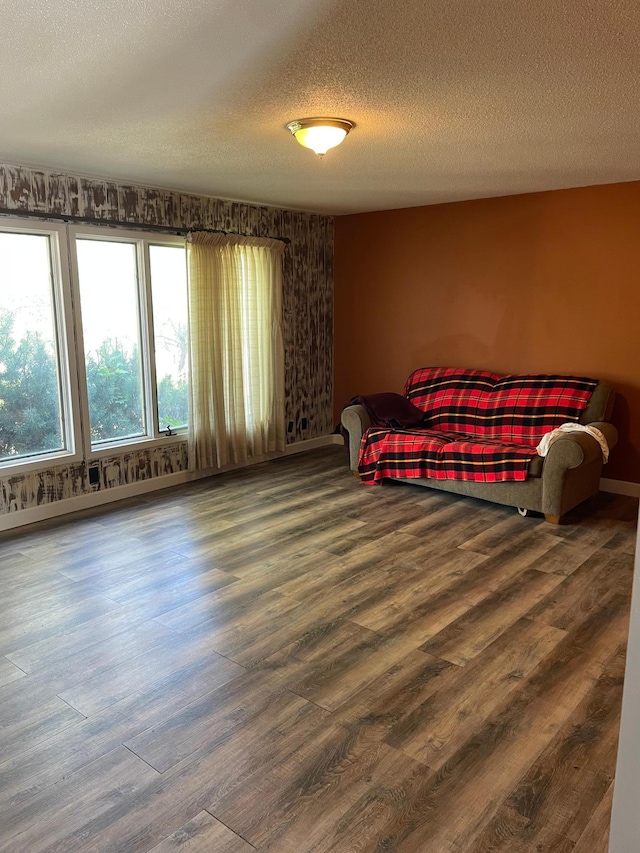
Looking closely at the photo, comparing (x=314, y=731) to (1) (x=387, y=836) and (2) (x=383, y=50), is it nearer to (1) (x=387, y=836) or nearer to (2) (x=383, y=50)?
(1) (x=387, y=836)

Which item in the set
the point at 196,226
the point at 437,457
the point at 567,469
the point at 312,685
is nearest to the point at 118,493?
the point at 196,226

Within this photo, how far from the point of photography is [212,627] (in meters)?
2.88

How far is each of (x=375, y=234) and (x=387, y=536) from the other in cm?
328

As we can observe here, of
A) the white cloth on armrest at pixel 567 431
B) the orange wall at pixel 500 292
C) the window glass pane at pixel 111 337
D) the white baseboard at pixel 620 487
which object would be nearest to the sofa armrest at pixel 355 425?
the orange wall at pixel 500 292

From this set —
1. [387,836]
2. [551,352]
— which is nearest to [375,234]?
[551,352]

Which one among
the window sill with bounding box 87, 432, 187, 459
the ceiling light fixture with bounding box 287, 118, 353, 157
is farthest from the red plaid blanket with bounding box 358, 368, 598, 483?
the ceiling light fixture with bounding box 287, 118, 353, 157

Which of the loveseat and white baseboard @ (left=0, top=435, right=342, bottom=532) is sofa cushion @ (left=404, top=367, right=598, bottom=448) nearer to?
the loveseat

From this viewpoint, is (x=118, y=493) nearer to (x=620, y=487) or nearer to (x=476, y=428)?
(x=476, y=428)

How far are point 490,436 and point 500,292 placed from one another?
1263 mm

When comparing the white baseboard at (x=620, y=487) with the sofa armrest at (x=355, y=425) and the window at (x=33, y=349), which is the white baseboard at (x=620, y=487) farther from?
the window at (x=33, y=349)

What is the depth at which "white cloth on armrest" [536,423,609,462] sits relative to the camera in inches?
162

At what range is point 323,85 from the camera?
2.51 metres

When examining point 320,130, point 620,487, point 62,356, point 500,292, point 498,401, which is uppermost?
point 320,130

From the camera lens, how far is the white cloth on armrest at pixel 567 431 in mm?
4121
